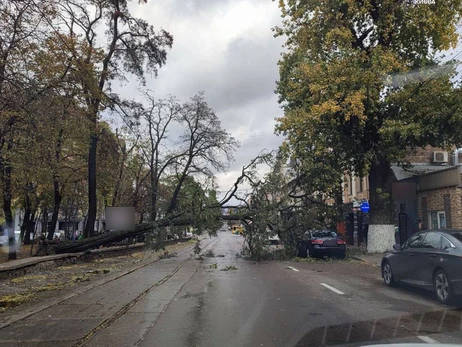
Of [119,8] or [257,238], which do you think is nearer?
[257,238]

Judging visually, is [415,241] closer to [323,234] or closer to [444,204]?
[323,234]

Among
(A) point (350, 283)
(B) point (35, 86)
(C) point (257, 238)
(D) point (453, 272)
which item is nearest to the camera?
(D) point (453, 272)

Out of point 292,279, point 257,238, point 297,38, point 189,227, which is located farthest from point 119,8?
point 292,279

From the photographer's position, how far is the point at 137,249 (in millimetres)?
33625

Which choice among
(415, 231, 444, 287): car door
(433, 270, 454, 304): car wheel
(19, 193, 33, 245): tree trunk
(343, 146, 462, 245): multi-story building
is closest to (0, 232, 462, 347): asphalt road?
(433, 270, 454, 304): car wheel

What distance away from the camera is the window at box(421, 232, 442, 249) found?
10.4m

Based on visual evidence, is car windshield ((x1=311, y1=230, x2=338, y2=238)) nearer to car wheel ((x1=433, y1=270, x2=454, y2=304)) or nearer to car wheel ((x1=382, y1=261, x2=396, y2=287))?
car wheel ((x1=382, y1=261, x2=396, y2=287))

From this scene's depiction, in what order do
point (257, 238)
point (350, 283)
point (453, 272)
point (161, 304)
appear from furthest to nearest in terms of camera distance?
point (257, 238) < point (350, 283) < point (161, 304) < point (453, 272)

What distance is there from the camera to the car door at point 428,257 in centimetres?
1020

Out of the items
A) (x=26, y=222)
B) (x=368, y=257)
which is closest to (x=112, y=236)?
(x=368, y=257)

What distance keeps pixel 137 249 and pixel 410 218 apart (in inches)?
705

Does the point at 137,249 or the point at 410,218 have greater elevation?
the point at 410,218

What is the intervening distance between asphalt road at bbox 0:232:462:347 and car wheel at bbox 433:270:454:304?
0.18 metres

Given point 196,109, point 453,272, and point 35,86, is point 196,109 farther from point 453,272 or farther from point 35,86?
point 453,272
